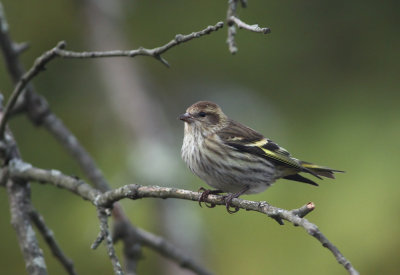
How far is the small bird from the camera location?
13.8ft

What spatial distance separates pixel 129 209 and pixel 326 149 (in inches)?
74.4

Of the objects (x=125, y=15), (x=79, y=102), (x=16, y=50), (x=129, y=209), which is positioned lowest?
(x=129, y=209)

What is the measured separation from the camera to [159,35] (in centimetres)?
696

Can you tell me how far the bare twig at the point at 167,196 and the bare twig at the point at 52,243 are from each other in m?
0.25

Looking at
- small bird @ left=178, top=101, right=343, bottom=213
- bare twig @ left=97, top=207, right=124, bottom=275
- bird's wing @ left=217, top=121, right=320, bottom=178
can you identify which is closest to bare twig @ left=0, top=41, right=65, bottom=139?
bare twig @ left=97, top=207, right=124, bottom=275

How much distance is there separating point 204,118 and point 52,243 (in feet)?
5.37

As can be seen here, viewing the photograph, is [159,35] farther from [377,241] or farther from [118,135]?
[377,241]

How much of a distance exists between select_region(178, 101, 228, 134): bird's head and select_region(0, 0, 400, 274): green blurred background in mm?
748

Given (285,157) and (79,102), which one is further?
(79,102)

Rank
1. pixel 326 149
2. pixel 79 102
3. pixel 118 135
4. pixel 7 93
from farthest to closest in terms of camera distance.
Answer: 1. pixel 118 135
2. pixel 79 102
3. pixel 7 93
4. pixel 326 149

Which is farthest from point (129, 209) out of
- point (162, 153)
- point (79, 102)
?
point (79, 102)

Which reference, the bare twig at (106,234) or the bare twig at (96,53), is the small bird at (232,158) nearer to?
the bare twig at (106,234)

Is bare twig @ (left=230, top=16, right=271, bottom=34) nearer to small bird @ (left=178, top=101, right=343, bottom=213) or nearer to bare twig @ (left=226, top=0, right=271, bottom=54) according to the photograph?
bare twig @ (left=226, top=0, right=271, bottom=54)

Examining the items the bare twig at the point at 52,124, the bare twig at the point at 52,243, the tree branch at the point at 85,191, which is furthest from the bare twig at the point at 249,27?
the bare twig at the point at 52,124
